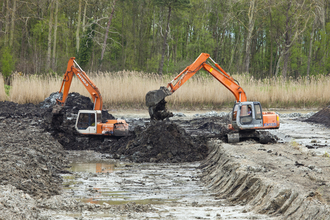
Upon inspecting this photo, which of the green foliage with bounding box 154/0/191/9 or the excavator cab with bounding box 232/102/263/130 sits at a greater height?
the green foliage with bounding box 154/0/191/9

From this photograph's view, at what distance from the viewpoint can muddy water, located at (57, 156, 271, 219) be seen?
16.1 ft

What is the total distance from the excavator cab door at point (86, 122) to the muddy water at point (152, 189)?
2.09 metres

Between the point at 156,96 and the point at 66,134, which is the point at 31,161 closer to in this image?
the point at 156,96

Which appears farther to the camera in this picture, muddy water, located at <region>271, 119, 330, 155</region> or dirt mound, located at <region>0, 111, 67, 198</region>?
muddy water, located at <region>271, 119, 330, 155</region>

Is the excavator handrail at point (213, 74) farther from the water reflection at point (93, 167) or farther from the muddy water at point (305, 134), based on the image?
the water reflection at point (93, 167)

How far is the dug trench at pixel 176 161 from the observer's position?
4699 mm

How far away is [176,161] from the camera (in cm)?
945

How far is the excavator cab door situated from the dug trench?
0.46 meters

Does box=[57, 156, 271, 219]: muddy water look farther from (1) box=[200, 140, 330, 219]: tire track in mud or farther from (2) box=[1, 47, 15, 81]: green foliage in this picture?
(2) box=[1, 47, 15, 81]: green foliage

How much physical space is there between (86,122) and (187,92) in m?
9.48

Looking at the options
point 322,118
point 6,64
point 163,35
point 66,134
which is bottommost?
point 66,134

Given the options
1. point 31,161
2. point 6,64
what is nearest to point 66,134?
point 31,161

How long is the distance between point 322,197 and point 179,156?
5.40 meters

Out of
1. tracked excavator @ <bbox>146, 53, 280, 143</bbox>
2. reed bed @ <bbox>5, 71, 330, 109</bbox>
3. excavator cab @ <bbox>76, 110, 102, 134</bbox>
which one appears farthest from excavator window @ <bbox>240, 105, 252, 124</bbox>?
reed bed @ <bbox>5, 71, 330, 109</bbox>
